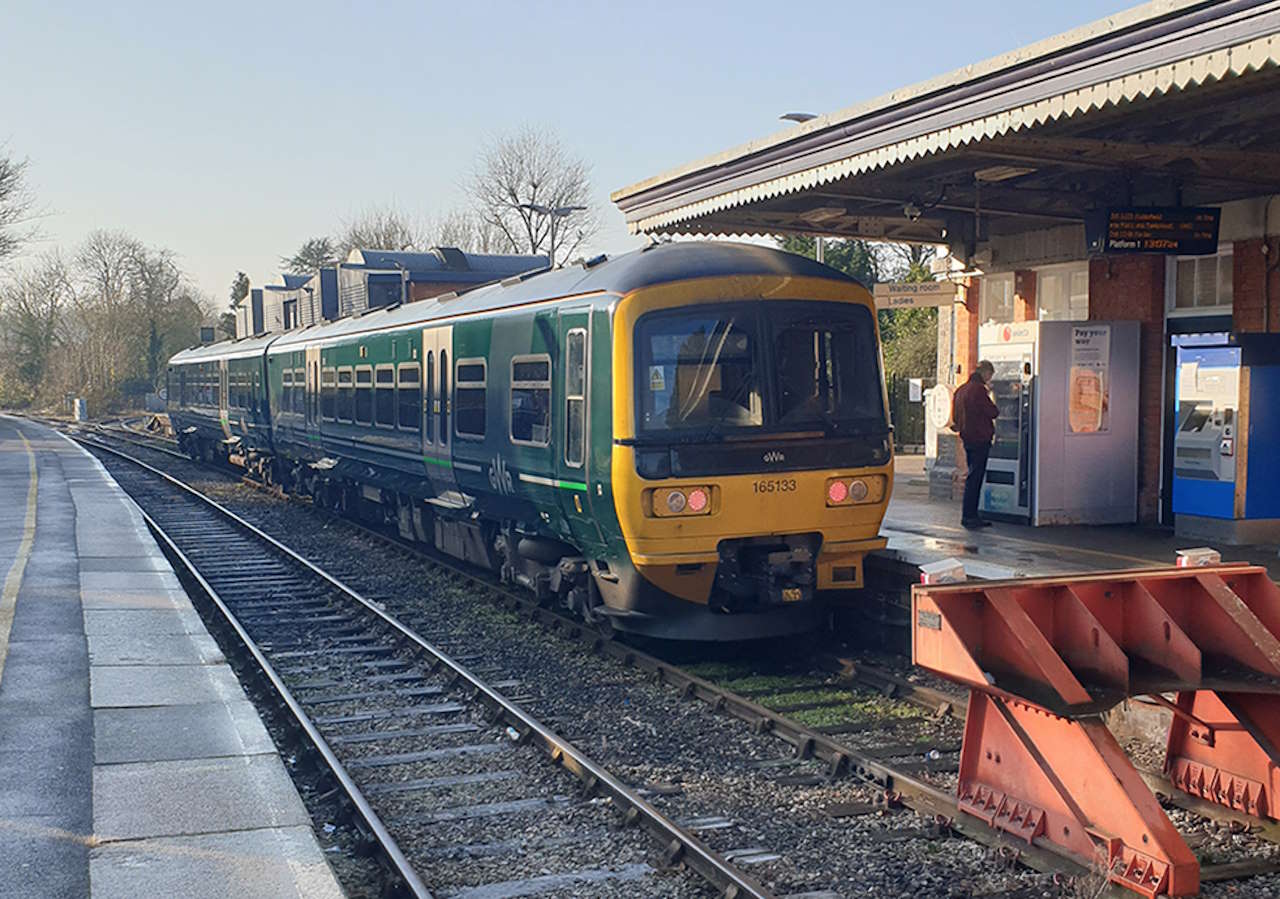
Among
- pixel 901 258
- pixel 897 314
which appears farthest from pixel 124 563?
pixel 901 258

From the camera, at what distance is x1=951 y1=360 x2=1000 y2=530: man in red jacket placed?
12.5 metres

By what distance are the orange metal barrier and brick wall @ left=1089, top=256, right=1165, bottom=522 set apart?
266 inches

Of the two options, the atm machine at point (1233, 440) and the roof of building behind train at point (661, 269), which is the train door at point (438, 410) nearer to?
the roof of building behind train at point (661, 269)

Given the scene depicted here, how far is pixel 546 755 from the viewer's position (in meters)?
7.46

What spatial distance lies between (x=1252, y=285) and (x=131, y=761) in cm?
964

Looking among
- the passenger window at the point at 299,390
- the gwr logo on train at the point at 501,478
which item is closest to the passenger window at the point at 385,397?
the gwr logo on train at the point at 501,478

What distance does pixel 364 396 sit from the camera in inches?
649

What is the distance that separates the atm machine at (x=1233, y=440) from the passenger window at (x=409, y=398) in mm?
7503

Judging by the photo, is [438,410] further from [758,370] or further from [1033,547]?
[1033,547]

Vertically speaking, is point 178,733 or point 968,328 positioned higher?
point 968,328

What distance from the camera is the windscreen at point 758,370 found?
911cm

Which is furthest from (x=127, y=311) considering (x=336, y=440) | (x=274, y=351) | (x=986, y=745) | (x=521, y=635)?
(x=986, y=745)

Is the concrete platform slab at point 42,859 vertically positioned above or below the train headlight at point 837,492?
below

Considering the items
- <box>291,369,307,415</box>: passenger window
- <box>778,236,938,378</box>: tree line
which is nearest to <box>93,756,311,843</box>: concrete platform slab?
<box>291,369,307,415</box>: passenger window
